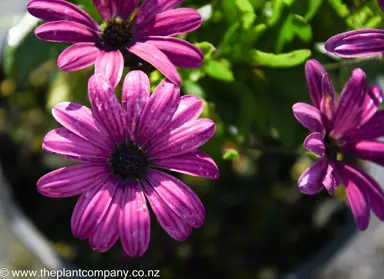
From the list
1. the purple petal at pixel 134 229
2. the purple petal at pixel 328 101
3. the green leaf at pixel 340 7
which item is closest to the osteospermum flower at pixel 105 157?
the purple petal at pixel 134 229

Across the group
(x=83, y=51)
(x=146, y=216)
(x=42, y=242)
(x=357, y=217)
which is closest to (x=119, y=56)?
(x=83, y=51)

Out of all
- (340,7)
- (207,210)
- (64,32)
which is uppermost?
(64,32)

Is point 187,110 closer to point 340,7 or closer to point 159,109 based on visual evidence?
point 159,109

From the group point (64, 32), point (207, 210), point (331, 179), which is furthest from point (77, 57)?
point (207, 210)

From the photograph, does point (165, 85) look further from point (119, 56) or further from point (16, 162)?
point (16, 162)

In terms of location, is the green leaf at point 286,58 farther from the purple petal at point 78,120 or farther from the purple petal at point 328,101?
the purple petal at point 78,120

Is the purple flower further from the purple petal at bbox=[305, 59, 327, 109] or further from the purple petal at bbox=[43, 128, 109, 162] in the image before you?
the purple petal at bbox=[43, 128, 109, 162]

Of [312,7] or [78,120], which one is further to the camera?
[312,7]
